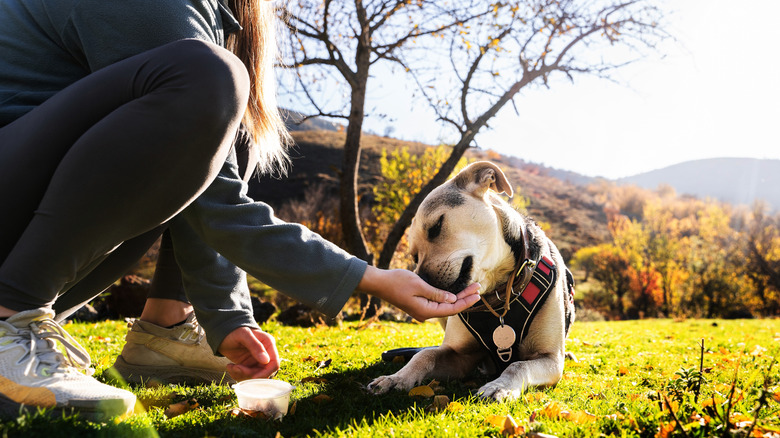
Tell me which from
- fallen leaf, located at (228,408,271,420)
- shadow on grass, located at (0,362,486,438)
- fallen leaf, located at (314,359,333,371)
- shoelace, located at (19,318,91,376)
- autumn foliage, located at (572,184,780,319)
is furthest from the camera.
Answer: autumn foliage, located at (572,184,780,319)

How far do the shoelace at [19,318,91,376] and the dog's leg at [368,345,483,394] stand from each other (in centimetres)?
145

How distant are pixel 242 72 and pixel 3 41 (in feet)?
3.16

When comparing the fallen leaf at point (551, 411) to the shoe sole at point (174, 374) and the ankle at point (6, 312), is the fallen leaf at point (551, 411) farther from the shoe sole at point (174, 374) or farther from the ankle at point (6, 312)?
the ankle at point (6, 312)

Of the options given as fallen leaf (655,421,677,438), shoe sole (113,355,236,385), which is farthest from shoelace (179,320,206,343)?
fallen leaf (655,421,677,438)

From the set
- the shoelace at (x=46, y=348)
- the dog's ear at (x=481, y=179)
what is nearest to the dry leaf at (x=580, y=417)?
the dog's ear at (x=481, y=179)

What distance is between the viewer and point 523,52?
32.6ft

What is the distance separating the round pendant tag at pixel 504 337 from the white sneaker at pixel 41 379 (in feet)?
6.81

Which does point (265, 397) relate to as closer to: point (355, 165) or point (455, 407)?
point (455, 407)

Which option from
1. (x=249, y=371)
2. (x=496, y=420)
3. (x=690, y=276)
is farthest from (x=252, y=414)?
(x=690, y=276)

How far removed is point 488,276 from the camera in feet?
10.3

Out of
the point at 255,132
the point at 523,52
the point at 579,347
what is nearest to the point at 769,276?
the point at 523,52

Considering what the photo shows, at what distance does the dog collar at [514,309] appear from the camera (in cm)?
308

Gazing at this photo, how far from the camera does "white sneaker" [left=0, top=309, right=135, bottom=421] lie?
1550mm

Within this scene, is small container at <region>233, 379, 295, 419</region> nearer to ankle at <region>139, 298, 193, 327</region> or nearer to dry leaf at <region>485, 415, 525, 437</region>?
dry leaf at <region>485, 415, 525, 437</region>
